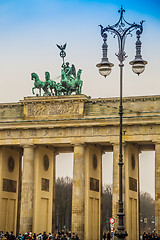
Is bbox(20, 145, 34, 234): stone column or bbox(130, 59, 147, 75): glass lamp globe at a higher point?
bbox(130, 59, 147, 75): glass lamp globe

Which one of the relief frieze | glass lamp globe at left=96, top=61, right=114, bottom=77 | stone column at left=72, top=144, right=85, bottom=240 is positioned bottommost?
stone column at left=72, top=144, right=85, bottom=240

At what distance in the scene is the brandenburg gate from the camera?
57.2 metres

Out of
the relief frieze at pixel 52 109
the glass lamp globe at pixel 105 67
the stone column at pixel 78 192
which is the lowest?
the stone column at pixel 78 192

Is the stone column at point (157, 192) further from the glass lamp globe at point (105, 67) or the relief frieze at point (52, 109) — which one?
the glass lamp globe at point (105, 67)

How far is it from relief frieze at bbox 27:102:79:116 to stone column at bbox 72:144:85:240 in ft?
13.1

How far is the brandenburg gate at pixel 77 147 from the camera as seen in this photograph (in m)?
57.2

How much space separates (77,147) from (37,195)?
7032mm

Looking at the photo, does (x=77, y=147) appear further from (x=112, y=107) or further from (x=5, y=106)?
(x=5, y=106)

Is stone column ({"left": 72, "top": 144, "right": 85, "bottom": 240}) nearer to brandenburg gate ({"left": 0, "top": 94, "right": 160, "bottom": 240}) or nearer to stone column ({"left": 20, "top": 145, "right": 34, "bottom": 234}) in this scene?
brandenburg gate ({"left": 0, "top": 94, "right": 160, "bottom": 240})

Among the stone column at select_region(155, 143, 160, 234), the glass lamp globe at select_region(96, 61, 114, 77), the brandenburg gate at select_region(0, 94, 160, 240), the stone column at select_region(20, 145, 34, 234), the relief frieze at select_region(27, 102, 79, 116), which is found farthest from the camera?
the relief frieze at select_region(27, 102, 79, 116)

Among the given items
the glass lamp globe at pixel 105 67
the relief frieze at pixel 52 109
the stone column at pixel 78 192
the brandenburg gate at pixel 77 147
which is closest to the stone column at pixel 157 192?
the brandenburg gate at pixel 77 147

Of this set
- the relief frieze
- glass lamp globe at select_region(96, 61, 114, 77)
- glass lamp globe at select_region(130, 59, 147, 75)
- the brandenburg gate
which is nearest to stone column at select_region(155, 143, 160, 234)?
the brandenburg gate

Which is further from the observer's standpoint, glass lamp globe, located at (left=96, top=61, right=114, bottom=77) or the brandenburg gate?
the brandenburg gate

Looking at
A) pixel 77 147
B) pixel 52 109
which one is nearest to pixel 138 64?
pixel 77 147
